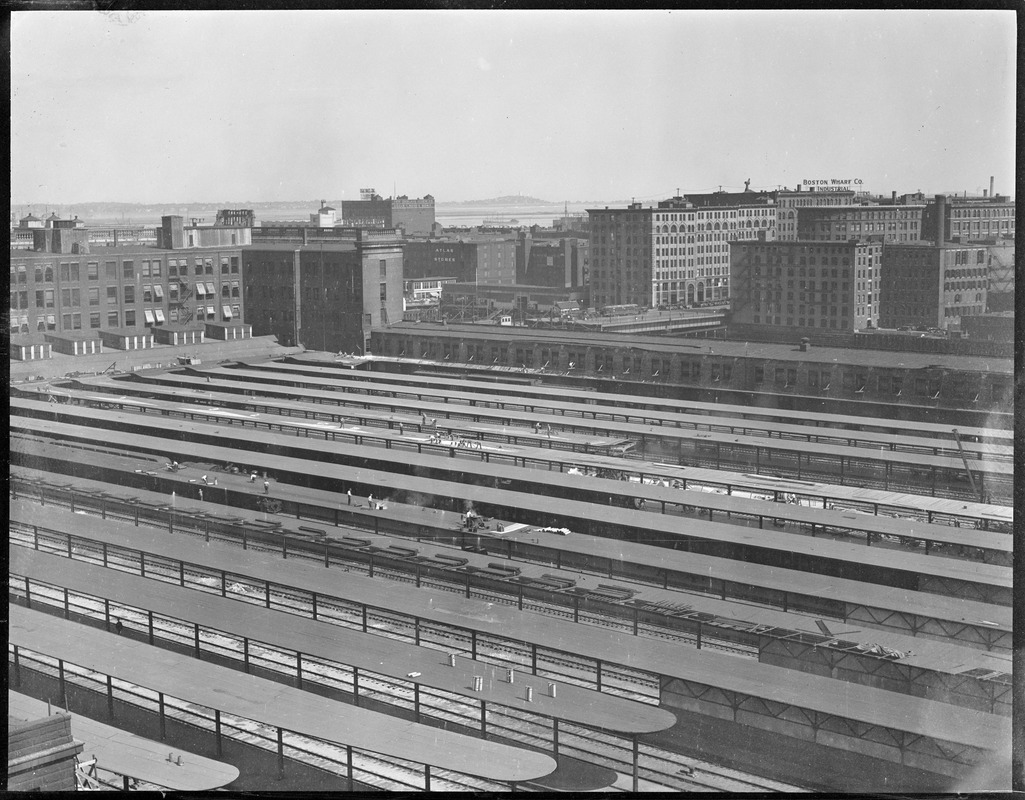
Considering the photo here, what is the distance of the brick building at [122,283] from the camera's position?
17.9 meters

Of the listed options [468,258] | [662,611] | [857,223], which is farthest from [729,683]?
[468,258]

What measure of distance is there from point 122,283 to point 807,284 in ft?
39.1

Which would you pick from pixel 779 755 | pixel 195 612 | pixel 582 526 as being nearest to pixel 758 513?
pixel 582 526

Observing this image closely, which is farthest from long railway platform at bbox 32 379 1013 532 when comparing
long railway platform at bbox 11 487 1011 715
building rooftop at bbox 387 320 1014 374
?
building rooftop at bbox 387 320 1014 374

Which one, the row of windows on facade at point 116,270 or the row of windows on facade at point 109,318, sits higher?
the row of windows on facade at point 116,270

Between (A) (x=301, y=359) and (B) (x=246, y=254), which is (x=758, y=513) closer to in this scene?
(A) (x=301, y=359)

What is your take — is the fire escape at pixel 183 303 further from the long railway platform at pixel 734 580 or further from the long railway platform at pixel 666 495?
the long railway platform at pixel 734 580

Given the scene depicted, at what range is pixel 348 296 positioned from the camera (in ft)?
71.9

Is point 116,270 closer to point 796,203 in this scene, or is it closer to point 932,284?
point 796,203

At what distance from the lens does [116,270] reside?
18953mm

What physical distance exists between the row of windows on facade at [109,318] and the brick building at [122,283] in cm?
2

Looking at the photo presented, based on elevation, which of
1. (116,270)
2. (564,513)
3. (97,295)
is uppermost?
(116,270)

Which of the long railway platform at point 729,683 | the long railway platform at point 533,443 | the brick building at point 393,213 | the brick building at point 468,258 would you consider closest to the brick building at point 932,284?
the long railway platform at point 533,443

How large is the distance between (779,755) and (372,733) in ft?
7.59
